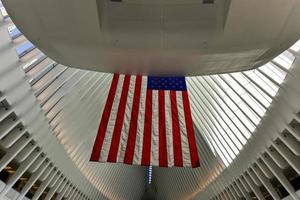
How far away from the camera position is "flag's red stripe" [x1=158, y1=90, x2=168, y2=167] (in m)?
8.47

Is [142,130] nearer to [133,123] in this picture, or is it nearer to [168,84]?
[133,123]

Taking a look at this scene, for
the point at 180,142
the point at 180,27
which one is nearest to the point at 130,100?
the point at 180,142

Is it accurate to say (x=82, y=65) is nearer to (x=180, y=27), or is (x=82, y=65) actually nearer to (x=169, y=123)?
(x=180, y=27)

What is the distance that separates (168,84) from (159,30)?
4516 millimetres

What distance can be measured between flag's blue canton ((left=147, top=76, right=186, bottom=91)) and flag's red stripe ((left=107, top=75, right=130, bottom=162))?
38.9 inches

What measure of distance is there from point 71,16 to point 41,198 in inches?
491

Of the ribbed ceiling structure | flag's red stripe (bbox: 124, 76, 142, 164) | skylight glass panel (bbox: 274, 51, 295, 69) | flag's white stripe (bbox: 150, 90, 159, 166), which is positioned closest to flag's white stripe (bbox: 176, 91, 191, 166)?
flag's white stripe (bbox: 150, 90, 159, 166)

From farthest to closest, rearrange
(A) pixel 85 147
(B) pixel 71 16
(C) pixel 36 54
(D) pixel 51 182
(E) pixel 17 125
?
1. (A) pixel 85 147
2. (D) pixel 51 182
3. (E) pixel 17 125
4. (C) pixel 36 54
5. (B) pixel 71 16

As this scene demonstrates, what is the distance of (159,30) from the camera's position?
3.11 meters

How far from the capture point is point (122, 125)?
27.9 ft

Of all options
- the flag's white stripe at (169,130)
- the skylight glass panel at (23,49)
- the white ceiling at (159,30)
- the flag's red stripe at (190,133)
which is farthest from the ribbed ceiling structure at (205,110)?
the white ceiling at (159,30)

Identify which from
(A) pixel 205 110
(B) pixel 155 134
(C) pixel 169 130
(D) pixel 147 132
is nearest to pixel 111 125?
(D) pixel 147 132

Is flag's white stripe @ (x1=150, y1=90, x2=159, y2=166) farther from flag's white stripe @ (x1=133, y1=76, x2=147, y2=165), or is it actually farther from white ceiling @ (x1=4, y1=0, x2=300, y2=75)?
white ceiling @ (x1=4, y1=0, x2=300, y2=75)

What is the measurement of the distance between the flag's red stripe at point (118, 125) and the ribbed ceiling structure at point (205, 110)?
2.38 m
